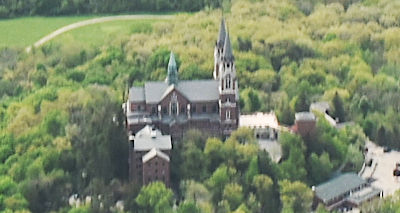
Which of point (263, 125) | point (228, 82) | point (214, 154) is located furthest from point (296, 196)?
point (228, 82)

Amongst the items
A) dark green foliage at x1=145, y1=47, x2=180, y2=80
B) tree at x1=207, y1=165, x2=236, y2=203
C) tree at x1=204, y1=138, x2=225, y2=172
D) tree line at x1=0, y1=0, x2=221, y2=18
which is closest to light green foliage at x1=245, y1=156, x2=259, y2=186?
tree at x1=207, y1=165, x2=236, y2=203

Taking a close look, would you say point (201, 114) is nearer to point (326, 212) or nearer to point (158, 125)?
point (158, 125)

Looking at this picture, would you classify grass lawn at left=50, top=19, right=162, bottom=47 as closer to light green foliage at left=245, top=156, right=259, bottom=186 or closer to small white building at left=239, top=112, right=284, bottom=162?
small white building at left=239, top=112, right=284, bottom=162

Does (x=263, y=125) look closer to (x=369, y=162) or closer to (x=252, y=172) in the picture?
(x=252, y=172)

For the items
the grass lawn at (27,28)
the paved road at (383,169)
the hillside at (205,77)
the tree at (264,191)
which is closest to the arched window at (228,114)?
the hillside at (205,77)

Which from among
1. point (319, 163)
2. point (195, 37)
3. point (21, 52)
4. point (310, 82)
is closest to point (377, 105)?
point (310, 82)

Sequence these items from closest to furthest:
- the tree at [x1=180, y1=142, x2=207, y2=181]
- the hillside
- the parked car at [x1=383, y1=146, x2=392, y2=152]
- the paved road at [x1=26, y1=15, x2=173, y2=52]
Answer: the hillside, the tree at [x1=180, y1=142, x2=207, y2=181], the parked car at [x1=383, y1=146, x2=392, y2=152], the paved road at [x1=26, y1=15, x2=173, y2=52]
